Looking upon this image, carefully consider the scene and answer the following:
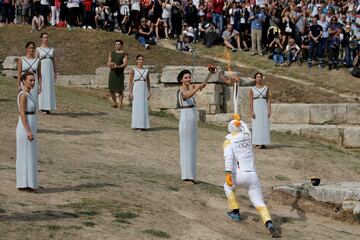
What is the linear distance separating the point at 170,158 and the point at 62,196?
5.23 meters

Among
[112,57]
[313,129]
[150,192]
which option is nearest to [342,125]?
[313,129]

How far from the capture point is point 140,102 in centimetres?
2150

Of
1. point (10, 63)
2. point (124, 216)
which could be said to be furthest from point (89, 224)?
point (10, 63)

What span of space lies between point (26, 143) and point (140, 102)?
302 inches

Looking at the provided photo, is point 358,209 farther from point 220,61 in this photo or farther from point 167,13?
point 167,13

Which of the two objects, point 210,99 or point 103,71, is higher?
point 103,71

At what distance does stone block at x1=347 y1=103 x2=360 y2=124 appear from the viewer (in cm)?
2455

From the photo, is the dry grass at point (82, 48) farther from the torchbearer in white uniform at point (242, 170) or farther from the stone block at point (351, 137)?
the torchbearer in white uniform at point (242, 170)

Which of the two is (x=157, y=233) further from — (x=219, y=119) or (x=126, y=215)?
(x=219, y=119)

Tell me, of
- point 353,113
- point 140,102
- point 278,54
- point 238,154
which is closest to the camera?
point 238,154

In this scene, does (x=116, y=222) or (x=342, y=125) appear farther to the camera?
(x=342, y=125)

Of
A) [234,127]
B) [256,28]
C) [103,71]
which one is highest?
[256,28]

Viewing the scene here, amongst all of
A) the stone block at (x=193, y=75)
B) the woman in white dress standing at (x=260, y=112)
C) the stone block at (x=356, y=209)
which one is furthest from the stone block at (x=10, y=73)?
the stone block at (x=356, y=209)

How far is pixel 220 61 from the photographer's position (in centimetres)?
3086
